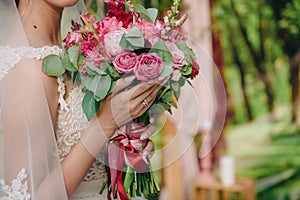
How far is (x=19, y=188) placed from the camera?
1.30m

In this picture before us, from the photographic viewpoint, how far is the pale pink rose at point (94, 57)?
1.26 metres

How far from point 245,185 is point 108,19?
284cm

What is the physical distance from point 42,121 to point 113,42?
24 cm

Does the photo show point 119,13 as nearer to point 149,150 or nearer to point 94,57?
point 94,57

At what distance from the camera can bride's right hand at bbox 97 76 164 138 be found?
126 centimetres

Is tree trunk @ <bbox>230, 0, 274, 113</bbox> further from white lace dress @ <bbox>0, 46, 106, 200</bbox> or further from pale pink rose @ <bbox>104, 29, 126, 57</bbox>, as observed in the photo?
pale pink rose @ <bbox>104, 29, 126, 57</bbox>

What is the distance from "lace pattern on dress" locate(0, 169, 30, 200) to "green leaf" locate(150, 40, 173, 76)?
1.21ft

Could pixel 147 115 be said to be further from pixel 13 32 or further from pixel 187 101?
pixel 13 32

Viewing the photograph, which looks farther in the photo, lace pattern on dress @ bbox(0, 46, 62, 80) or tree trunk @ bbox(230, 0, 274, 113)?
tree trunk @ bbox(230, 0, 274, 113)

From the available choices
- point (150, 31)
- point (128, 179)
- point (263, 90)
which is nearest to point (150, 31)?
point (150, 31)

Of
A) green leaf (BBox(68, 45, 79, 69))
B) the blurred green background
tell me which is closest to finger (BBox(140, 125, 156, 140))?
green leaf (BBox(68, 45, 79, 69))

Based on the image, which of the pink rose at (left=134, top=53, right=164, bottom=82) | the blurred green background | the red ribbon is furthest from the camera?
the blurred green background

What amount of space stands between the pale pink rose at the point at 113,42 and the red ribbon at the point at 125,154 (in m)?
0.17

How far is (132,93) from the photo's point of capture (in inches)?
49.6
